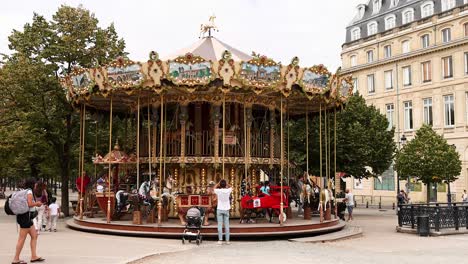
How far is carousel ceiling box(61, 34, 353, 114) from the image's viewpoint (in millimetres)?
18438

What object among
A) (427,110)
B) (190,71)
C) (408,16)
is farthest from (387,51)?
(190,71)

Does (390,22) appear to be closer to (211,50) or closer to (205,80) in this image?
(211,50)

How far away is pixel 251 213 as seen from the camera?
64.9ft

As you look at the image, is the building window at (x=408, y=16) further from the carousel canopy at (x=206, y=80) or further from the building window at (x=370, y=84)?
the carousel canopy at (x=206, y=80)

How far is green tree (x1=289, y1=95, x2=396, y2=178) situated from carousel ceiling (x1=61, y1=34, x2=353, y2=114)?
9.50 metres

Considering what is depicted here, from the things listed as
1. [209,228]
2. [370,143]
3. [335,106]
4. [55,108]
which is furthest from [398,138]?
[209,228]

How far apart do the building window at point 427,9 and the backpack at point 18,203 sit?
46624 millimetres

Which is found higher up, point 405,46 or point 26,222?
point 405,46

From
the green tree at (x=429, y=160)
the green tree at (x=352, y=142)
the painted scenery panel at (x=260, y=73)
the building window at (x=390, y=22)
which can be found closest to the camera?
the painted scenery panel at (x=260, y=73)

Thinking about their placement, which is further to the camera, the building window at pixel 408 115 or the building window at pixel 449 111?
the building window at pixel 408 115

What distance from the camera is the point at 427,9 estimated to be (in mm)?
50938

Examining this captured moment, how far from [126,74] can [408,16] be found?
40.8m

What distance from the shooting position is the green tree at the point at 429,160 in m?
34.2

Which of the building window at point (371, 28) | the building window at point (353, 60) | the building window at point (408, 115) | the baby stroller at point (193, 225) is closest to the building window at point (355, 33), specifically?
the building window at point (371, 28)
